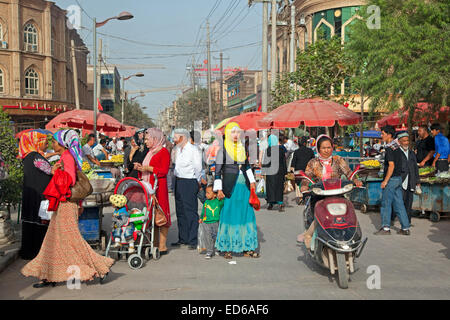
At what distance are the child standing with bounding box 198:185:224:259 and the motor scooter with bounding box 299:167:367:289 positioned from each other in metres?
1.94

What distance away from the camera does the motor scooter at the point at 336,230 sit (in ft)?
19.1

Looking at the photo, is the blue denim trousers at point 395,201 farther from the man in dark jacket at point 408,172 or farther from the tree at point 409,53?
the tree at point 409,53

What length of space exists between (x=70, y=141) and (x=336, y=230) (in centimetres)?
335

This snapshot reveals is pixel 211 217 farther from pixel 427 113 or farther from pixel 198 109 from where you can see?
pixel 198 109

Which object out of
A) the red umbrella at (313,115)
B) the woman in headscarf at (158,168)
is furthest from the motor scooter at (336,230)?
the red umbrella at (313,115)

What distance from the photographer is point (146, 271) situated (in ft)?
22.3

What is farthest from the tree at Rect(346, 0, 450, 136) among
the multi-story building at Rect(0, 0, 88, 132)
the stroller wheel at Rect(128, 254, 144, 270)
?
the multi-story building at Rect(0, 0, 88, 132)

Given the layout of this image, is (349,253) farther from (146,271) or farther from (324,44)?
(324,44)

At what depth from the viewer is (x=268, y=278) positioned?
6344mm

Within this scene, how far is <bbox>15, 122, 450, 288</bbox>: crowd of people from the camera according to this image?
5820mm

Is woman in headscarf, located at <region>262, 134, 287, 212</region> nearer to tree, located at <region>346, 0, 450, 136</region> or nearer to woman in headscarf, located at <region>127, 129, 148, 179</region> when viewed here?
tree, located at <region>346, 0, 450, 136</region>

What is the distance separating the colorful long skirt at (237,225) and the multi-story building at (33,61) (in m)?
33.3

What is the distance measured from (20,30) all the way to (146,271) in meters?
40.4
